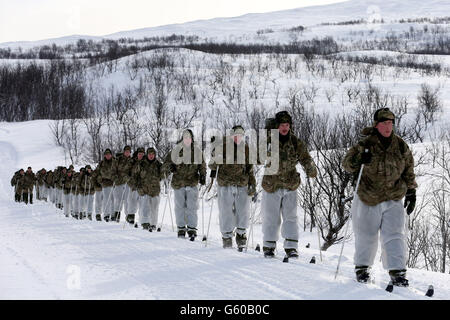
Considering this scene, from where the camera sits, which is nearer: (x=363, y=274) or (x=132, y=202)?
(x=363, y=274)

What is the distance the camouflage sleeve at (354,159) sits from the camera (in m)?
5.84

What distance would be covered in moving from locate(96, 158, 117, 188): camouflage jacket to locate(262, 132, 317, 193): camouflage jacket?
29.6 ft

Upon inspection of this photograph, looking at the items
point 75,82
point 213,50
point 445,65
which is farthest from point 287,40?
point 75,82

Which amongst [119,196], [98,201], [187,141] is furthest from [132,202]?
[187,141]

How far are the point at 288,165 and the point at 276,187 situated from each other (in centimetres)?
36

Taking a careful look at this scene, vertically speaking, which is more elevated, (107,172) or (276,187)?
(276,187)

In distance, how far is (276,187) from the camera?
747 centimetres

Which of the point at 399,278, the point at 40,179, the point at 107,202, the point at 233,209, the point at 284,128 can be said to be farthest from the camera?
the point at 40,179

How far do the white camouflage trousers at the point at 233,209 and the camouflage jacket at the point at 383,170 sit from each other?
10.9 feet

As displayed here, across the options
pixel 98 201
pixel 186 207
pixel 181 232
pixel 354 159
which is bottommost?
pixel 98 201

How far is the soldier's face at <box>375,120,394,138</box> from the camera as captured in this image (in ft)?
19.0

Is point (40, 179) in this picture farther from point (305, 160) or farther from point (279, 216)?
point (305, 160)
